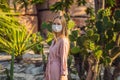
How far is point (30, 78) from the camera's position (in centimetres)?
696

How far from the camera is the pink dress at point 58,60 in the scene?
12.3 ft

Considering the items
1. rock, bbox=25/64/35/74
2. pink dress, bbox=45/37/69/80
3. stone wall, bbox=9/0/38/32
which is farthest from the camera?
stone wall, bbox=9/0/38/32

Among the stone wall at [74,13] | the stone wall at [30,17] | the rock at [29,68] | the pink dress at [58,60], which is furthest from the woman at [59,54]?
the stone wall at [30,17]

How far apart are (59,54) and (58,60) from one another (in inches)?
2.8

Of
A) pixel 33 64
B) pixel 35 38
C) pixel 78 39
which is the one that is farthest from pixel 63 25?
pixel 35 38

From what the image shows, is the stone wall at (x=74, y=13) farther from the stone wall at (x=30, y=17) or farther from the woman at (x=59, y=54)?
the woman at (x=59, y=54)

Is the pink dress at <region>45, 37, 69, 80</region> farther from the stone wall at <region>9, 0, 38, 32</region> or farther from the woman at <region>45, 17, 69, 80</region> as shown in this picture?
the stone wall at <region>9, 0, 38, 32</region>

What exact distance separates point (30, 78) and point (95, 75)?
1.73m

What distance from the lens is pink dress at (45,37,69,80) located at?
3.73m

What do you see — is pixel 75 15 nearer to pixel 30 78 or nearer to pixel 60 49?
pixel 30 78

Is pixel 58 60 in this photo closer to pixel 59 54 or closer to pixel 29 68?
pixel 59 54

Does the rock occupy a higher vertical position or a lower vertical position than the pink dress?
lower

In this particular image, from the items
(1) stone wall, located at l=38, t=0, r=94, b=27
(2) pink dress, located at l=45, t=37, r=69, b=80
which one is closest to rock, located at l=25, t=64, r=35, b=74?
(2) pink dress, located at l=45, t=37, r=69, b=80

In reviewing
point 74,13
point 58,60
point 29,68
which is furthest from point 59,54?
point 74,13
